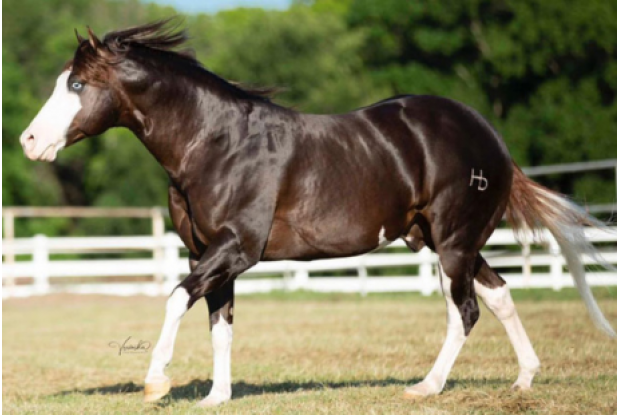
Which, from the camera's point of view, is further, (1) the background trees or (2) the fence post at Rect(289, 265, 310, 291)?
(1) the background trees

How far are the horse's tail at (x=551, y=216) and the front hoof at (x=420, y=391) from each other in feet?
5.39

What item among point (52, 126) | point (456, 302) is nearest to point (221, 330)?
point (456, 302)

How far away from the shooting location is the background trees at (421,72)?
35500mm

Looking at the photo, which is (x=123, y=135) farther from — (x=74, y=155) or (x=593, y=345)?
(x=593, y=345)

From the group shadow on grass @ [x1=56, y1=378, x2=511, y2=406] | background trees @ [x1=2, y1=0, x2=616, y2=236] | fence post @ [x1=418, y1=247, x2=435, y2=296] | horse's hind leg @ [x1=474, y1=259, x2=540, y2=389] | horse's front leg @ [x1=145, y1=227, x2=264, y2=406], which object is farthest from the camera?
background trees @ [x1=2, y1=0, x2=616, y2=236]

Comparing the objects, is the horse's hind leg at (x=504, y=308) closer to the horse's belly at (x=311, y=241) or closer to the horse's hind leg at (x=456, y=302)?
the horse's hind leg at (x=456, y=302)

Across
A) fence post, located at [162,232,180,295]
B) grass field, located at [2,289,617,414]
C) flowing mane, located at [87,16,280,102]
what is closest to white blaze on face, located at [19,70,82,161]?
flowing mane, located at [87,16,280,102]

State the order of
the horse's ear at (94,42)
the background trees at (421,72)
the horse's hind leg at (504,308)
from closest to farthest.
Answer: the horse's ear at (94,42) → the horse's hind leg at (504,308) → the background trees at (421,72)

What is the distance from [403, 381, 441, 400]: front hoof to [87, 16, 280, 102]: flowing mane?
2.27 metres

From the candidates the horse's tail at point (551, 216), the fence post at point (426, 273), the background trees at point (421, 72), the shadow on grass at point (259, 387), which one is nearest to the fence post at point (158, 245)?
the fence post at point (426, 273)

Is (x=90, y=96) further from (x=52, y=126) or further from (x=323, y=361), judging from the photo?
(x=323, y=361)

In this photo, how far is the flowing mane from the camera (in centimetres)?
662

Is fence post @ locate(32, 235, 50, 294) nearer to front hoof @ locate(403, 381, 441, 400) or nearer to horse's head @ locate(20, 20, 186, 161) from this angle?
horse's head @ locate(20, 20, 186, 161)

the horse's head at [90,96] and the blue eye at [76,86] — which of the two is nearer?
the horse's head at [90,96]
